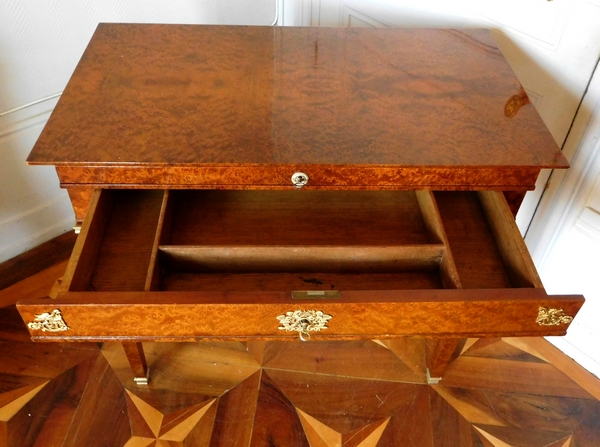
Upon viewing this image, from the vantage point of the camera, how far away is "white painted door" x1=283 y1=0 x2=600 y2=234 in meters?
0.90

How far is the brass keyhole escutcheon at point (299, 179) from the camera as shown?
0.77 meters

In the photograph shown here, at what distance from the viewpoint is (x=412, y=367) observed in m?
1.13

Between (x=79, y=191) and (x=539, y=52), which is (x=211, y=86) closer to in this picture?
(x=79, y=191)

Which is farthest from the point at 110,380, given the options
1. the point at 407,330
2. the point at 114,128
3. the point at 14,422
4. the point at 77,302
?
the point at 407,330

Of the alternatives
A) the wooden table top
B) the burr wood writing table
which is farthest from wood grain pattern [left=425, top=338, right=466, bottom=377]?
the wooden table top

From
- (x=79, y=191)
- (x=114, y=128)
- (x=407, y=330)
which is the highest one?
(x=114, y=128)

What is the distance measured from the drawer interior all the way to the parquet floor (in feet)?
0.96

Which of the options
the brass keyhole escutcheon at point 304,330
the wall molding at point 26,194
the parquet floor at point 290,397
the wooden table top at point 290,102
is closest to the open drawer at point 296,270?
the brass keyhole escutcheon at point 304,330

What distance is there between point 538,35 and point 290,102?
518 millimetres

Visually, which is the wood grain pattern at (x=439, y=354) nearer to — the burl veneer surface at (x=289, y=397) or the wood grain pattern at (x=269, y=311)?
the burl veneer surface at (x=289, y=397)

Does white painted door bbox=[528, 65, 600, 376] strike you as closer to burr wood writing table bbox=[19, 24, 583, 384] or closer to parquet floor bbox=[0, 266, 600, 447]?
parquet floor bbox=[0, 266, 600, 447]

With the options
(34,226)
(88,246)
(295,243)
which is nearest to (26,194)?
(34,226)

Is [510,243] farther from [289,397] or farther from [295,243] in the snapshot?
[289,397]

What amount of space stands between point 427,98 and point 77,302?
2.16ft
